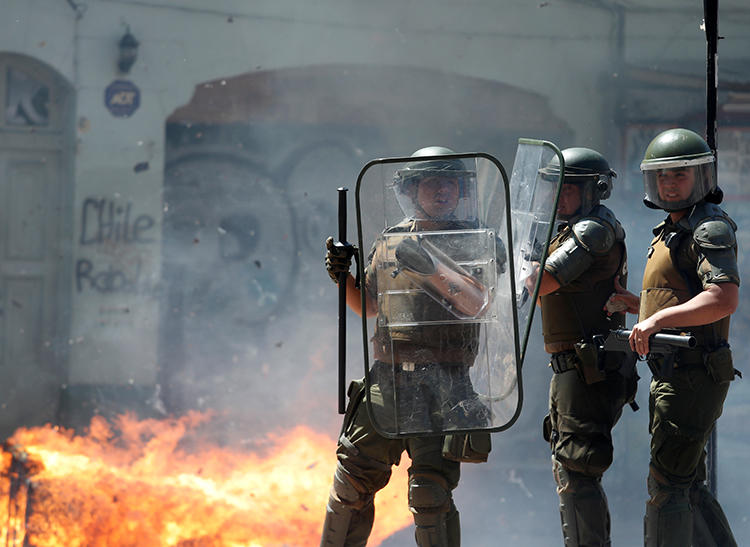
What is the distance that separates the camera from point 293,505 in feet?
16.6

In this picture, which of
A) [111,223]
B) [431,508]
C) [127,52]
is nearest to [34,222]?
[111,223]

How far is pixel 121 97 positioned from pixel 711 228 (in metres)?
3.46

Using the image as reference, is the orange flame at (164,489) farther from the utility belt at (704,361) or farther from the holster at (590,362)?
A: the utility belt at (704,361)

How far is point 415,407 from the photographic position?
10.3ft

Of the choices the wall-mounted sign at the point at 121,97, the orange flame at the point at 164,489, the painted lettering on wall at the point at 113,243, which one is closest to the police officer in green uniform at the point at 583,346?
the orange flame at the point at 164,489

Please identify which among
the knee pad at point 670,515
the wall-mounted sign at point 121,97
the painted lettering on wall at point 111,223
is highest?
the wall-mounted sign at point 121,97

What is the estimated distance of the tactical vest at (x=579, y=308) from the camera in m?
3.62

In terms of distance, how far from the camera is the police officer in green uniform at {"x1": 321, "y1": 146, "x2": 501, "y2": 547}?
10.3 feet

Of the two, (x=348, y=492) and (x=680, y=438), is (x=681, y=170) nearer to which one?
(x=680, y=438)

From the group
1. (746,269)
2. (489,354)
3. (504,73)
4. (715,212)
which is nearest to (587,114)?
(504,73)

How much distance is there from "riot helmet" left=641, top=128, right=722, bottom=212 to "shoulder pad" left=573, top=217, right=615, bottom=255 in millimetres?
226

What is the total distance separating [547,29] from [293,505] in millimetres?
3105

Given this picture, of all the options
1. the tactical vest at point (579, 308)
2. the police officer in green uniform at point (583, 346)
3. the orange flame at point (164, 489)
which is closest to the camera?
the police officer in green uniform at point (583, 346)

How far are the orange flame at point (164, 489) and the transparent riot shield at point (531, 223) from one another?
2.15 meters
